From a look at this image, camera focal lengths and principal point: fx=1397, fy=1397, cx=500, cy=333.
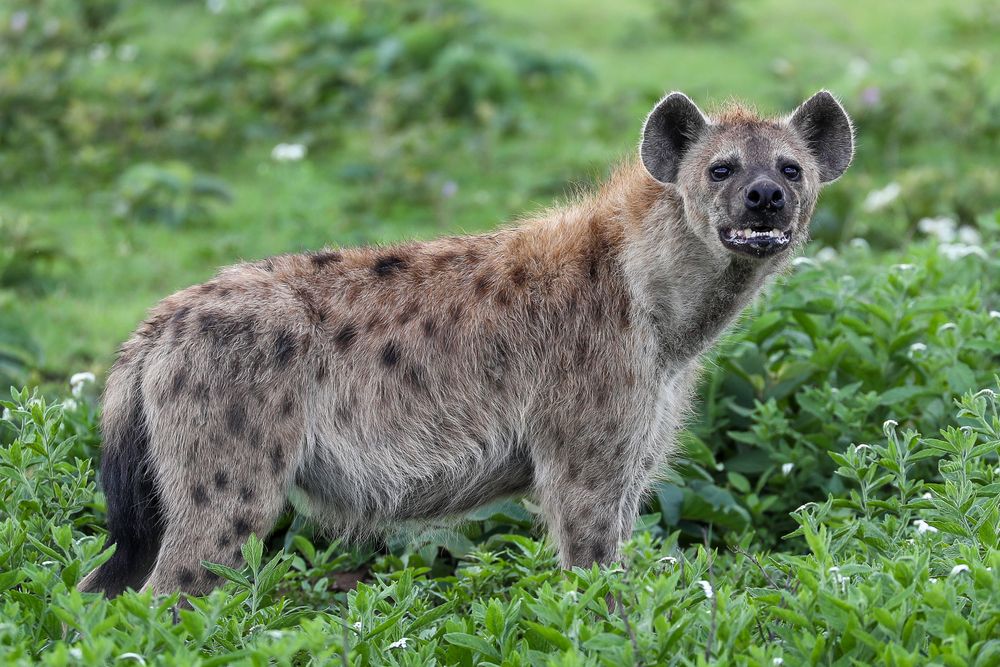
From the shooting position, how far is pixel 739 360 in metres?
4.96

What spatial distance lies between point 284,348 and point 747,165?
4.60 feet

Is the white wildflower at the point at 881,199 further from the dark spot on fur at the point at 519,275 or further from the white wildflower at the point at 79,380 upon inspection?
the white wildflower at the point at 79,380

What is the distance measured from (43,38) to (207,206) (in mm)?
2266

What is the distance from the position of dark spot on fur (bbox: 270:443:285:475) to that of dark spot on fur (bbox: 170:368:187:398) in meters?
0.29

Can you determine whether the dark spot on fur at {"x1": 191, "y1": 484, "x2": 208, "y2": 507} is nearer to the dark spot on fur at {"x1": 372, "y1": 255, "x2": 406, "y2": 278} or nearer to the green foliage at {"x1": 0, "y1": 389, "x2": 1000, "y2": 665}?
the green foliage at {"x1": 0, "y1": 389, "x2": 1000, "y2": 665}

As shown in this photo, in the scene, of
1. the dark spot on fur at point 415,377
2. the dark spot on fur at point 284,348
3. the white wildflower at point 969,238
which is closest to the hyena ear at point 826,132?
the dark spot on fur at point 415,377

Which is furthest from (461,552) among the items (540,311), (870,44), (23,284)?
(870,44)

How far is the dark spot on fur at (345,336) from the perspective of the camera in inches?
154

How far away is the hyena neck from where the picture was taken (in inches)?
159

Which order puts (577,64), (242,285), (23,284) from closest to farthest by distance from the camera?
(242,285) < (23,284) < (577,64)

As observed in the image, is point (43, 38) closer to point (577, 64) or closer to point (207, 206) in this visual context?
point (207, 206)

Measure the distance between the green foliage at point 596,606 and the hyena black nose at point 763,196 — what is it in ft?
2.35

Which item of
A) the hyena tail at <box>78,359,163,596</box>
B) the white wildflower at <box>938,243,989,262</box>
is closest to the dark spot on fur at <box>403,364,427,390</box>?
the hyena tail at <box>78,359,163,596</box>

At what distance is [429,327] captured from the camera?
4.02m
